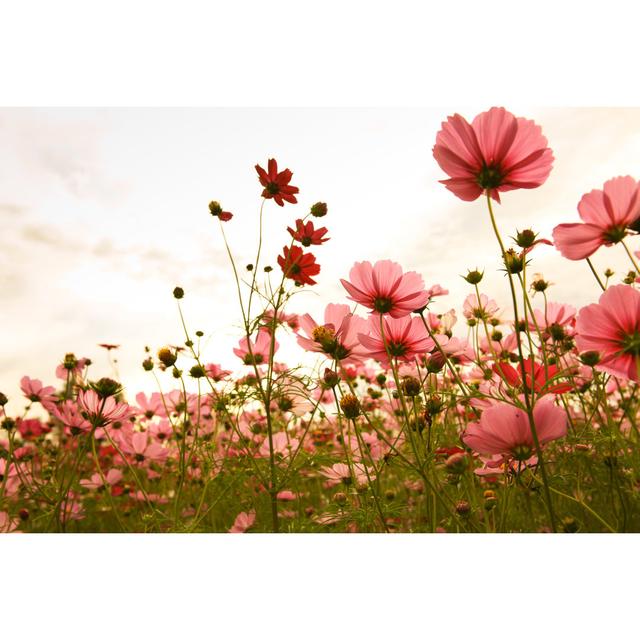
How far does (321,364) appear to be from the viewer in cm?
81

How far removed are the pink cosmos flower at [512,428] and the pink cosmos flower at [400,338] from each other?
0.54 ft

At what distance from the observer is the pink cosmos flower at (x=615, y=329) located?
45 cm

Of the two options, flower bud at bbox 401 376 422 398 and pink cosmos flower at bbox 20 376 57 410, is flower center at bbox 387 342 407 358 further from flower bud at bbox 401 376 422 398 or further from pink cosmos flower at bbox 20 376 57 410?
pink cosmos flower at bbox 20 376 57 410

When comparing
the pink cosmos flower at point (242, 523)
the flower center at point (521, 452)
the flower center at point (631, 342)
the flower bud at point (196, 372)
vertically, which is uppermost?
the flower bud at point (196, 372)

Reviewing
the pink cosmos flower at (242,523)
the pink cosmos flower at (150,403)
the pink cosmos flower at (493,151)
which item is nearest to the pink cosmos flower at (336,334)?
the pink cosmos flower at (493,151)

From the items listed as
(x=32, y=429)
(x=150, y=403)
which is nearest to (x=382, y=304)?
(x=150, y=403)

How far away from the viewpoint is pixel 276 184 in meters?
0.82

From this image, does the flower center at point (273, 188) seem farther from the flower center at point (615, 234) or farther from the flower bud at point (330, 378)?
the flower center at point (615, 234)

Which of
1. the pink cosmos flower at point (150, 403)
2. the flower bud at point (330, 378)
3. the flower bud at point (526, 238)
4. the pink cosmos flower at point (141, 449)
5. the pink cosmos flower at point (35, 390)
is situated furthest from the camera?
the pink cosmos flower at point (150, 403)

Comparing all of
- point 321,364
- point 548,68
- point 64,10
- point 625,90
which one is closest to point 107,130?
point 64,10
